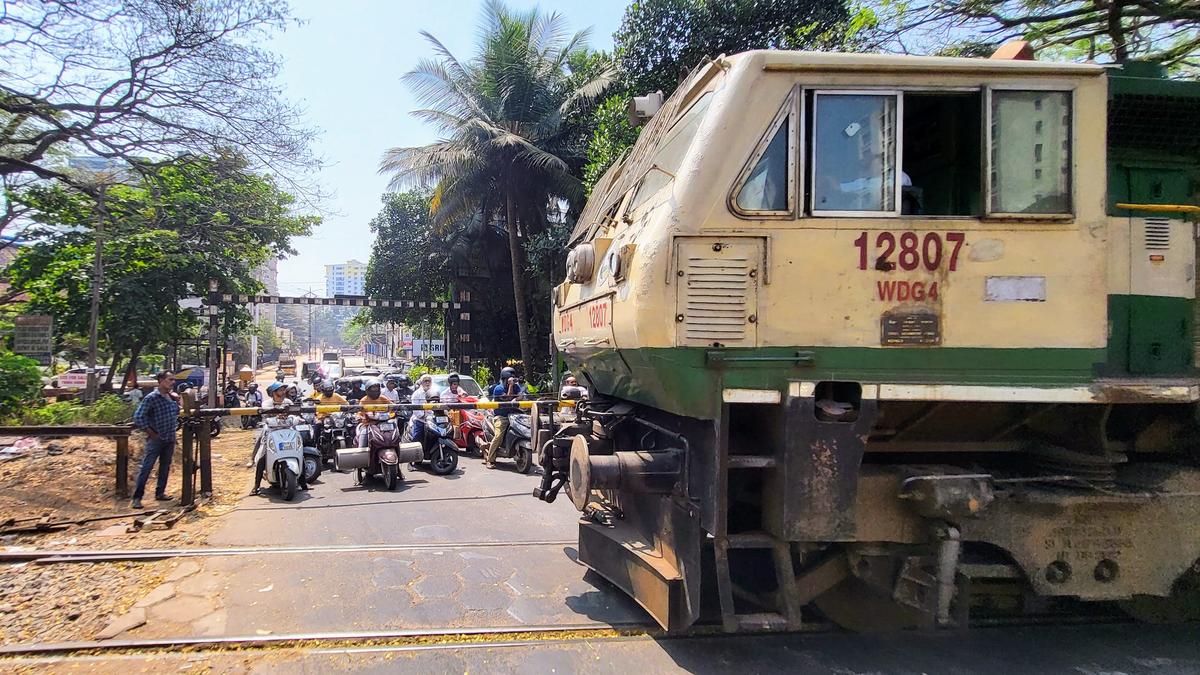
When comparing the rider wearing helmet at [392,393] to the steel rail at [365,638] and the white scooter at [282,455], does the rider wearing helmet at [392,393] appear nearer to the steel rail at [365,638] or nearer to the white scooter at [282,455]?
the white scooter at [282,455]

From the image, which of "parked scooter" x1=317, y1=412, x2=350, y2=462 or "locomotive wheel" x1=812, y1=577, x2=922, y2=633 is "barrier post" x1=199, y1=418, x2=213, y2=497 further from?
"locomotive wheel" x1=812, y1=577, x2=922, y2=633

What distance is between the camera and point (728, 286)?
3219 mm

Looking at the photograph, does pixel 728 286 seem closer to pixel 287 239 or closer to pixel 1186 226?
pixel 1186 226

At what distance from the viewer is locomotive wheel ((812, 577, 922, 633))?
3738 mm

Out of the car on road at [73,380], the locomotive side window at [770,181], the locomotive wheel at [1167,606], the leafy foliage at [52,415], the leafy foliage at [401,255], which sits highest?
the leafy foliage at [401,255]

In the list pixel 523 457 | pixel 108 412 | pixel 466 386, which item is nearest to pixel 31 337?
pixel 108 412

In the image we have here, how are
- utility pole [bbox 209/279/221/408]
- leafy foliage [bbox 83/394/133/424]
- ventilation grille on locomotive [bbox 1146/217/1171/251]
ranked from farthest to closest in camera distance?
1. utility pole [bbox 209/279/221/408]
2. leafy foliage [bbox 83/394/133/424]
3. ventilation grille on locomotive [bbox 1146/217/1171/251]

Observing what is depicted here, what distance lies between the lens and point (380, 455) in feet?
28.0

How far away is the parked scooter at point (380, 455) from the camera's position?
8492 millimetres

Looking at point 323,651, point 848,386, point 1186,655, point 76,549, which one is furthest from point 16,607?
point 1186,655

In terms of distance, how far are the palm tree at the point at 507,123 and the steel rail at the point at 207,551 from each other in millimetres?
13511

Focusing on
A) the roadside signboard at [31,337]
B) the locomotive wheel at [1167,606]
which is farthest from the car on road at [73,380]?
the locomotive wheel at [1167,606]

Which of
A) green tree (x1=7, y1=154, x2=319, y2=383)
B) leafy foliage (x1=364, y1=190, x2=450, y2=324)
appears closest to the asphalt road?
green tree (x1=7, y1=154, x2=319, y2=383)

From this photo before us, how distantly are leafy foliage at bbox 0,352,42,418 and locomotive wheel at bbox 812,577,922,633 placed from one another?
15.1 m
